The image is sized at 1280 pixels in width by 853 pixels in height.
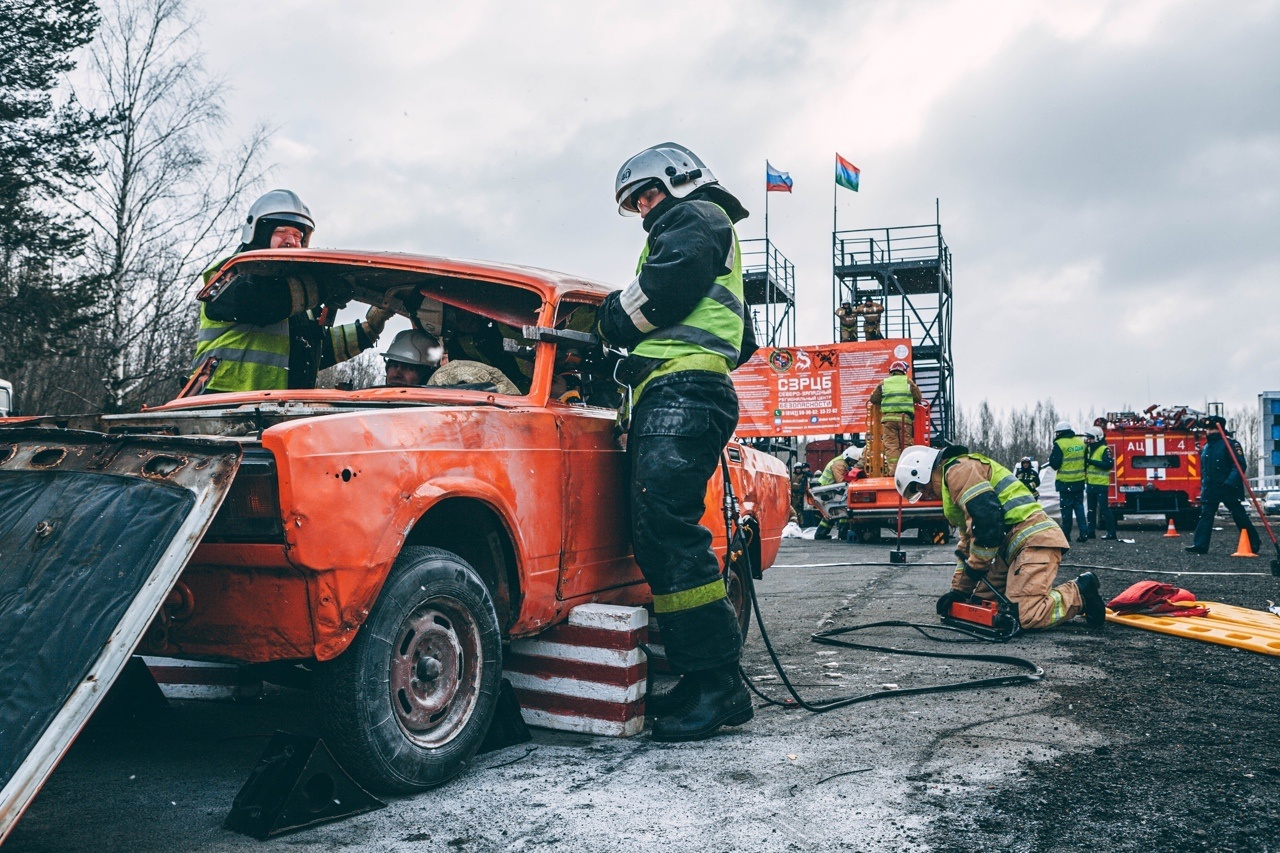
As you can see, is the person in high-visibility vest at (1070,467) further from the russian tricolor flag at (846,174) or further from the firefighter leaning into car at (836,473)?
the russian tricolor flag at (846,174)

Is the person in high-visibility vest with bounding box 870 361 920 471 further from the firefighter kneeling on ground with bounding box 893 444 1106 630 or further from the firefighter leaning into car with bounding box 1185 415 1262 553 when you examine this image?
the firefighter kneeling on ground with bounding box 893 444 1106 630

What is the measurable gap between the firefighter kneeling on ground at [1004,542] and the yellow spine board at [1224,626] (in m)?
0.31

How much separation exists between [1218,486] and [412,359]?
37.4 ft

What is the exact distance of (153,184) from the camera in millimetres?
19906

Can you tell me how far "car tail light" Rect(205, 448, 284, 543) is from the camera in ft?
8.90

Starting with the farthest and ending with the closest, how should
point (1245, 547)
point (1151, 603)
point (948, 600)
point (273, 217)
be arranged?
point (1245, 547) → point (1151, 603) → point (948, 600) → point (273, 217)

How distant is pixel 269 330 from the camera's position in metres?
4.66

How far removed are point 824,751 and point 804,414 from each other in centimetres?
2215

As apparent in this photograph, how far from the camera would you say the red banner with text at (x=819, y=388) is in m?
25.1

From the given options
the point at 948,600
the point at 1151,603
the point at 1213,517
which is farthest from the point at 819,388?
the point at 948,600

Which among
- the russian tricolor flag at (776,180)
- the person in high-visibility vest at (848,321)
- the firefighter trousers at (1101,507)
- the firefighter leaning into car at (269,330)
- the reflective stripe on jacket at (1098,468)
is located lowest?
the firefighter trousers at (1101,507)

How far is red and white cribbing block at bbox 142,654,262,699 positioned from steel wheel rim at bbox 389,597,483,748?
4.46 feet

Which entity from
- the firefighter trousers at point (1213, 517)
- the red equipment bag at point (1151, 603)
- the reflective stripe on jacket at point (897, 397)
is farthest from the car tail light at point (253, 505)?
the reflective stripe on jacket at point (897, 397)

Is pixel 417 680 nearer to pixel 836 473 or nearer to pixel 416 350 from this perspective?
pixel 416 350
